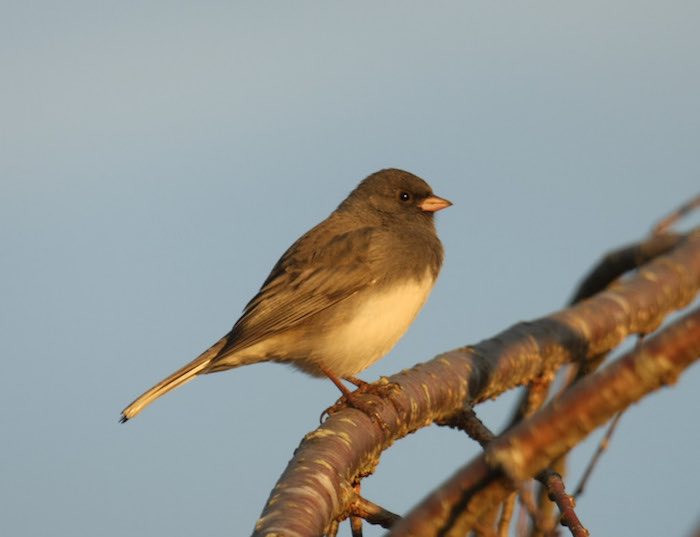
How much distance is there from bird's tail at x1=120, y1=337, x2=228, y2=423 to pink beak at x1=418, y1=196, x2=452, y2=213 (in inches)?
70.5

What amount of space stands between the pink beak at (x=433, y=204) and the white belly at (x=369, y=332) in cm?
121

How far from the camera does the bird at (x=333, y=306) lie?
6109 millimetres

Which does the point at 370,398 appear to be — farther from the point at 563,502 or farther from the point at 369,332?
the point at 369,332

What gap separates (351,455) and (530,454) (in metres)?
1.86

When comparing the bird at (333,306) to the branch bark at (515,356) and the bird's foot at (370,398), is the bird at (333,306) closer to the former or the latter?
the bird's foot at (370,398)

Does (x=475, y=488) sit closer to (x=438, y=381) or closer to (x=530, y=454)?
(x=530, y=454)

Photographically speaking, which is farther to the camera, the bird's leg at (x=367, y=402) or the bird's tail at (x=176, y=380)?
the bird's tail at (x=176, y=380)

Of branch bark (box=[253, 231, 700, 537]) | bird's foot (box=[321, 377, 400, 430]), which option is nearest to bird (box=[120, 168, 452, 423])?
bird's foot (box=[321, 377, 400, 430])

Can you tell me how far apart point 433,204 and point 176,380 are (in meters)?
2.33

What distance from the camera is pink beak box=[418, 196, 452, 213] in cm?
734

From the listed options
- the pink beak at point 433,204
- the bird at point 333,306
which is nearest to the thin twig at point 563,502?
the bird at point 333,306

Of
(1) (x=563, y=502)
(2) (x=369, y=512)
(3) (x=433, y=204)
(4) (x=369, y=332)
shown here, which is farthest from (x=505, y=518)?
(3) (x=433, y=204)

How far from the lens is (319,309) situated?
629cm

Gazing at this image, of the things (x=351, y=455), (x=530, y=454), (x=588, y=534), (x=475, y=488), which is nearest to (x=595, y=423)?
(x=530, y=454)
